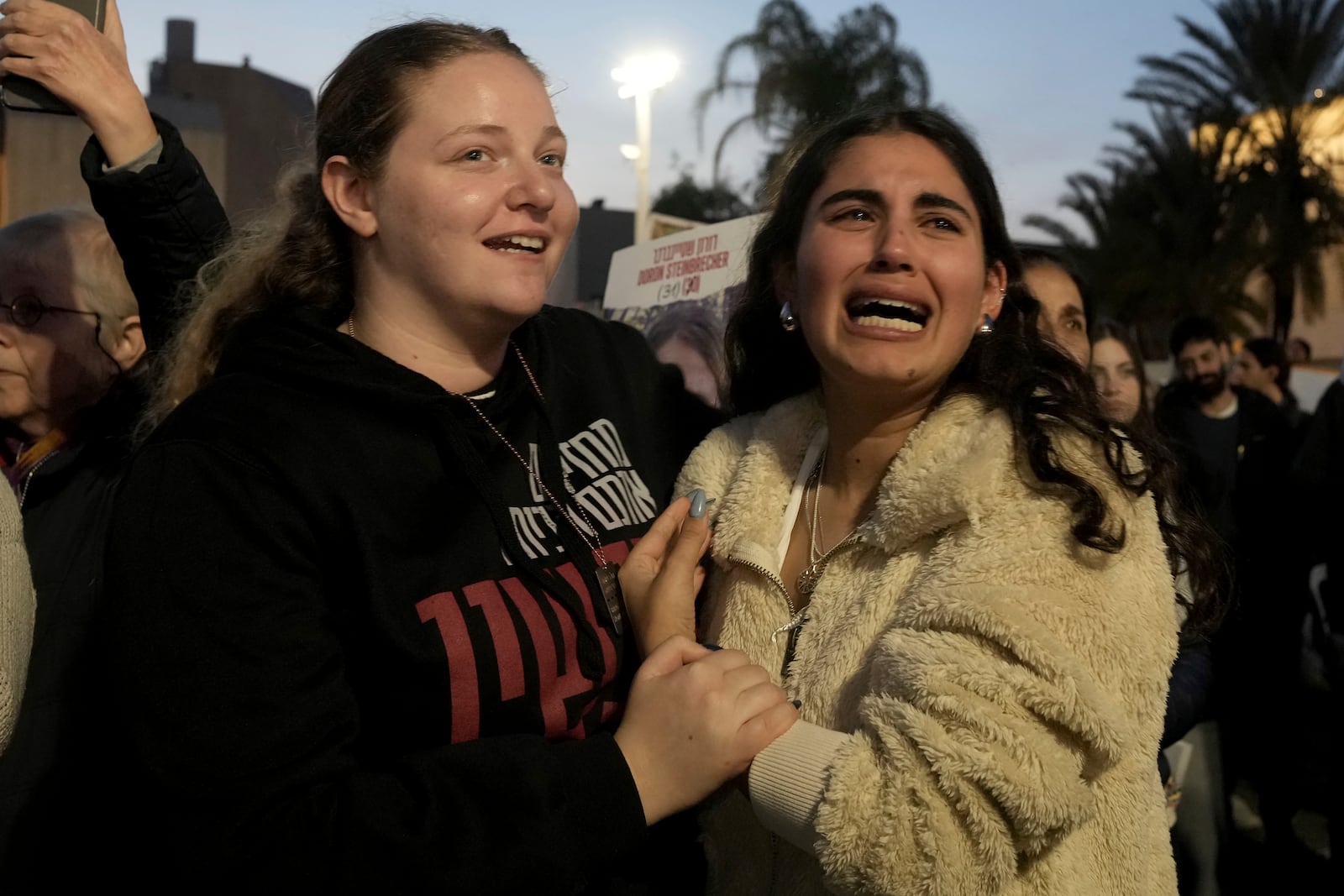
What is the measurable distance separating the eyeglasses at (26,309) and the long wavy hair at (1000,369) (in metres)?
1.59

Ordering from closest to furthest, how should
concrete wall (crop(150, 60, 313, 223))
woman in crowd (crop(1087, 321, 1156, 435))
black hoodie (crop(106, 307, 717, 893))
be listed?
black hoodie (crop(106, 307, 717, 893))
woman in crowd (crop(1087, 321, 1156, 435))
concrete wall (crop(150, 60, 313, 223))

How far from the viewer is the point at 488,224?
1829 millimetres

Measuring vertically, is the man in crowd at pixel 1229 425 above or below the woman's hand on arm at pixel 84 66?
below

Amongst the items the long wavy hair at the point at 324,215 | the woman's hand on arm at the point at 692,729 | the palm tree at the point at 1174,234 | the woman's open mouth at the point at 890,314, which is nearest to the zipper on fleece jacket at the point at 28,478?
the long wavy hair at the point at 324,215

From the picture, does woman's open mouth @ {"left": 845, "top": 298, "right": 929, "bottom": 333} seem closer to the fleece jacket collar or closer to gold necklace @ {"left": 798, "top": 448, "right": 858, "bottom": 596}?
the fleece jacket collar

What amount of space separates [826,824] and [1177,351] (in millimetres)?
4783

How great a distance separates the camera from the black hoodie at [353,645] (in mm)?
1456

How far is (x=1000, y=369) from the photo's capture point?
1.92 metres

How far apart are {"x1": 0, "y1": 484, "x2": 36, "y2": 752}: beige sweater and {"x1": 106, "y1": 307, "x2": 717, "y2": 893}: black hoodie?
0.19 m

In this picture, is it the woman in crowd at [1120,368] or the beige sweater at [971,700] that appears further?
the woman in crowd at [1120,368]

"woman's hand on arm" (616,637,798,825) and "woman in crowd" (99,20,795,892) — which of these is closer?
"woman in crowd" (99,20,795,892)

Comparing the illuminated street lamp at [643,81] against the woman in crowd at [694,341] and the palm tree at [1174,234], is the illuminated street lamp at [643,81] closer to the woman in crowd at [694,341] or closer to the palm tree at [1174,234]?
the woman in crowd at [694,341]

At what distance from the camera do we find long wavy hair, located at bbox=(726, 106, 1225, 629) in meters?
1.67

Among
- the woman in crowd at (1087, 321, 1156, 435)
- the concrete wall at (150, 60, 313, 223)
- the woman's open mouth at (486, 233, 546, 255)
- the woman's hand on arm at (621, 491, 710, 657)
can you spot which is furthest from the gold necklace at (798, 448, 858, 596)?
the concrete wall at (150, 60, 313, 223)
